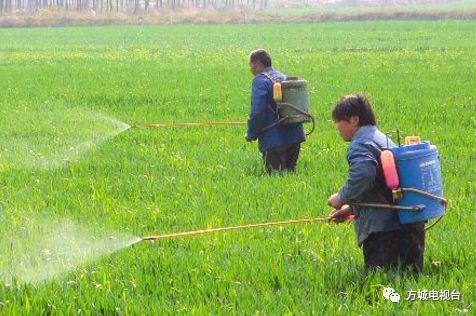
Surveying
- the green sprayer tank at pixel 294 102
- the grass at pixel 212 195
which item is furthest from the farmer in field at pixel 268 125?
the grass at pixel 212 195

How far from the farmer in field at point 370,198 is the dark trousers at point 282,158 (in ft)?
13.5

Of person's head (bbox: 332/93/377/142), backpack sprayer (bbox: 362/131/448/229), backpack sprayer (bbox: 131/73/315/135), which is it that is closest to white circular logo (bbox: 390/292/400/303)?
backpack sprayer (bbox: 362/131/448/229)

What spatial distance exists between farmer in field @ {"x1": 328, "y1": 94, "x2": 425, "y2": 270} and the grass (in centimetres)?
16

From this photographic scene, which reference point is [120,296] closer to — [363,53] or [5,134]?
[5,134]

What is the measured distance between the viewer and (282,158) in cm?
994

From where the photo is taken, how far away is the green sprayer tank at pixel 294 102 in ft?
31.2

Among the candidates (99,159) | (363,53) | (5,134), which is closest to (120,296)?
(99,159)

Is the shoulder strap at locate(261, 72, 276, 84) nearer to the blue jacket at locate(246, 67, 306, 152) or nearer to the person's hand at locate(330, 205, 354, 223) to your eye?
the blue jacket at locate(246, 67, 306, 152)

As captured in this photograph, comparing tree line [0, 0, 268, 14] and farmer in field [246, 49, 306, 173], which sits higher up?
farmer in field [246, 49, 306, 173]

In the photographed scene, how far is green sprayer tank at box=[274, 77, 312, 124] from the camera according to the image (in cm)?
951

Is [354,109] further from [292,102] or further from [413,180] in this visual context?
[292,102]

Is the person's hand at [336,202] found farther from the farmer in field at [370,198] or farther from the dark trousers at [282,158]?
the dark trousers at [282,158]

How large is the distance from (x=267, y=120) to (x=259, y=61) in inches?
26.5

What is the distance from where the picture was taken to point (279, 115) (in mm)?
9719
